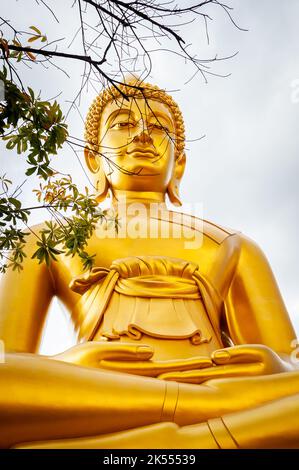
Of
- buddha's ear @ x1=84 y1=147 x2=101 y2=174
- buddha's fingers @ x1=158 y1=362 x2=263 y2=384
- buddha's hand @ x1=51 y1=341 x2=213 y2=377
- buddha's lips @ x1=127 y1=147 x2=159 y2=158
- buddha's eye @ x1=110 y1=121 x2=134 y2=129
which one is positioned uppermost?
buddha's eye @ x1=110 y1=121 x2=134 y2=129

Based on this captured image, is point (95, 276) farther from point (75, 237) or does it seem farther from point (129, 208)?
point (75, 237)

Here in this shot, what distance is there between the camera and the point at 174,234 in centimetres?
451

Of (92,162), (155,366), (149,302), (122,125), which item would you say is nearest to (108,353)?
(155,366)

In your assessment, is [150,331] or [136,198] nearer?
[150,331]

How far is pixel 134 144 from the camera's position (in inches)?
187

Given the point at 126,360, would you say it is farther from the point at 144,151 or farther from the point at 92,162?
the point at 92,162

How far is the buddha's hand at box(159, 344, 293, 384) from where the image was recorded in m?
3.16

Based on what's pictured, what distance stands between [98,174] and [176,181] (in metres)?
0.65

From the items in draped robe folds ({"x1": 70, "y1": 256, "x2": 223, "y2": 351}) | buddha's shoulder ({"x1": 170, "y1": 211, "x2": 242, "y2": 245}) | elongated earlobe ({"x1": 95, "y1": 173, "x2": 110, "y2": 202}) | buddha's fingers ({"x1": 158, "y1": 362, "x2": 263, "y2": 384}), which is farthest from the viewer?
elongated earlobe ({"x1": 95, "y1": 173, "x2": 110, "y2": 202})

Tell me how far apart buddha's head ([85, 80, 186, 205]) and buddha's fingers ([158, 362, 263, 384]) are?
1805 millimetres

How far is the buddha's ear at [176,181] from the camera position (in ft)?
17.0

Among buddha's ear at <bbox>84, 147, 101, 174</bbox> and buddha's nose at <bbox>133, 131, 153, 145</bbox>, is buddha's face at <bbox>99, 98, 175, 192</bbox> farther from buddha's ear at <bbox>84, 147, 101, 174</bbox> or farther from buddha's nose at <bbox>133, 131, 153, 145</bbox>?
buddha's ear at <bbox>84, 147, 101, 174</bbox>

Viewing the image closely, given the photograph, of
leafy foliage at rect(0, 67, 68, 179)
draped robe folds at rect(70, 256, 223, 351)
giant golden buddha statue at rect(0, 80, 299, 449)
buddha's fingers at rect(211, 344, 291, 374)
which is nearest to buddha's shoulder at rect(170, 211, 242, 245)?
giant golden buddha statue at rect(0, 80, 299, 449)
